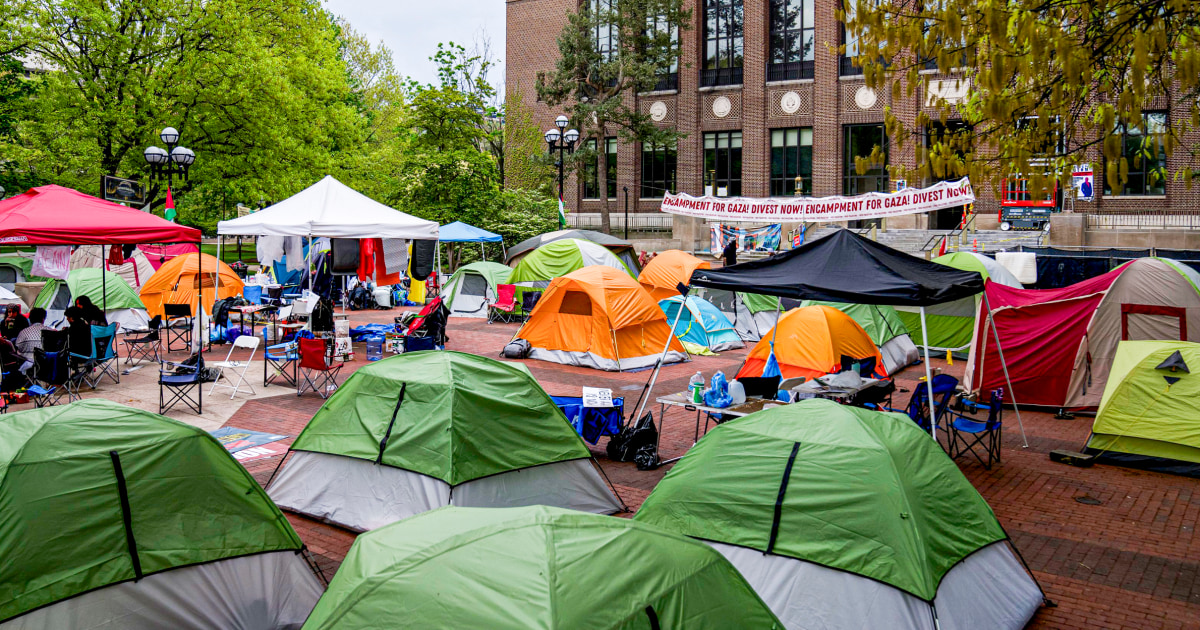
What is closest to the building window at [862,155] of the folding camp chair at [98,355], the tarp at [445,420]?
the folding camp chair at [98,355]

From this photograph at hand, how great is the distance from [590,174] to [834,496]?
37887 millimetres

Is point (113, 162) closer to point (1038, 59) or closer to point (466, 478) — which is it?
point (466, 478)

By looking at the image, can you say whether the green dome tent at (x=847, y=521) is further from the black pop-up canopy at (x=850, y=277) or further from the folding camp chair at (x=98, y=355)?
the folding camp chair at (x=98, y=355)

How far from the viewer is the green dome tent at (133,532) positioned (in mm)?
5039

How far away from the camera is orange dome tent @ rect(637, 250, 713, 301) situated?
21562 millimetres

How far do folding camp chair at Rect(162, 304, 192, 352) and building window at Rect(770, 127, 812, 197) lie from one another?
96.2ft

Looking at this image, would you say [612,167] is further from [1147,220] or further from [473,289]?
[1147,220]

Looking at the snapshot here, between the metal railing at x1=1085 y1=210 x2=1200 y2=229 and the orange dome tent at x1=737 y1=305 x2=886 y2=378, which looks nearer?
the orange dome tent at x1=737 y1=305 x2=886 y2=378

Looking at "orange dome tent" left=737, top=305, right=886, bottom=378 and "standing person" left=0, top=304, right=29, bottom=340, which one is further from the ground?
"standing person" left=0, top=304, right=29, bottom=340

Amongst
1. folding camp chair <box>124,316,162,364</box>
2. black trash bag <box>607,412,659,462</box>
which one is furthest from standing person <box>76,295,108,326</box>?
black trash bag <box>607,412,659,462</box>

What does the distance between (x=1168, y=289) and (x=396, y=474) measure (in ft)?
38.5

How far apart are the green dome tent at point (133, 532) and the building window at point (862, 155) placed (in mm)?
37731

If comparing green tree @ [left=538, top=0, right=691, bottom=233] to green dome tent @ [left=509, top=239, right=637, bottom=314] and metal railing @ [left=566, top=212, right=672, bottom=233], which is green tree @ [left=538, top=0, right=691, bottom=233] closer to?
metal railing @ [left=566, top=212, right=672, bottom=233]

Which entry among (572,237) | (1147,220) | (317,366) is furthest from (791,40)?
(317,366)
